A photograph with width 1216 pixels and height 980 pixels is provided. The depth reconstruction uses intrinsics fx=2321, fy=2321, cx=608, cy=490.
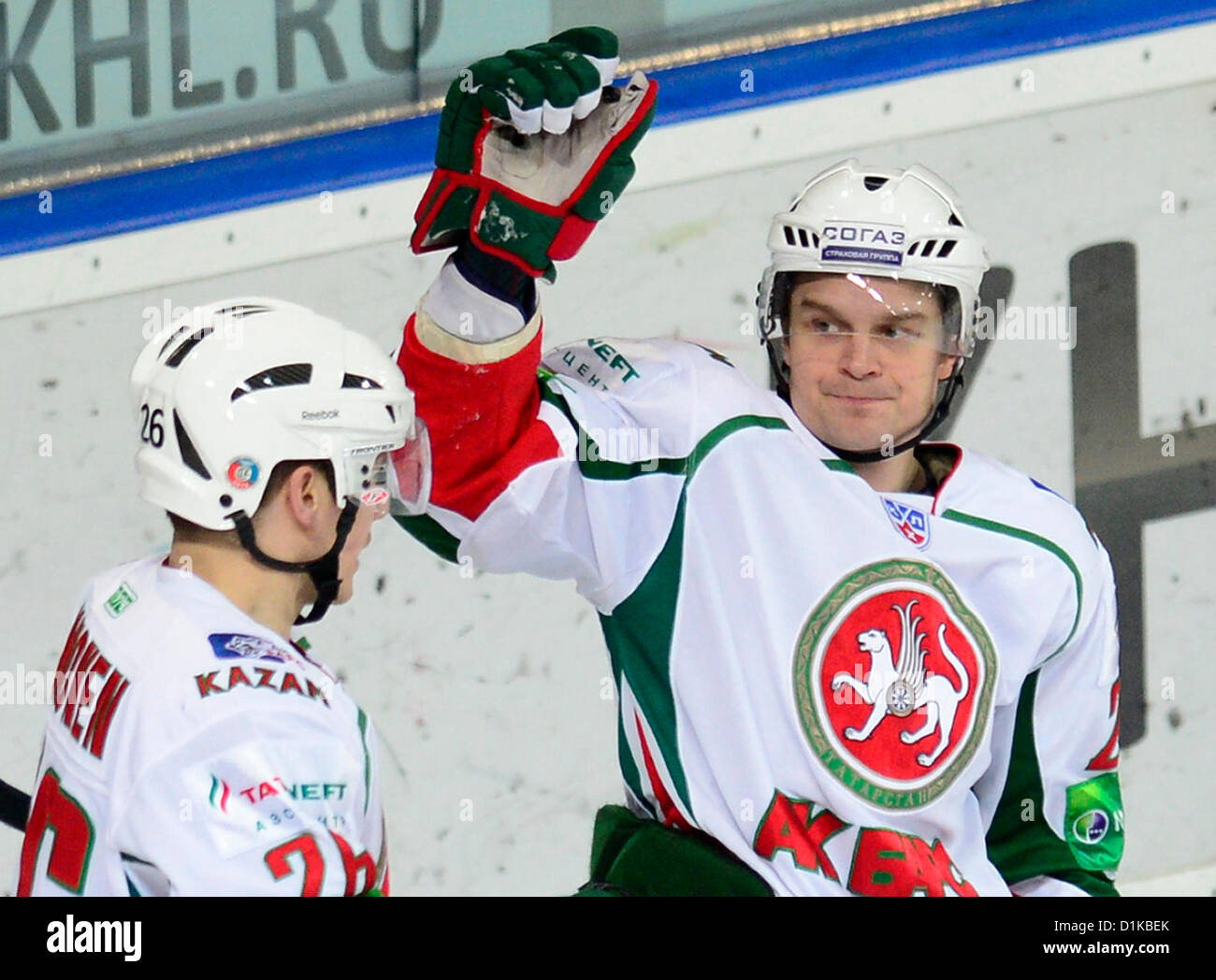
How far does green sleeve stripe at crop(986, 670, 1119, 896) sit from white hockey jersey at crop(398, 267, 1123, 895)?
108 millimetres

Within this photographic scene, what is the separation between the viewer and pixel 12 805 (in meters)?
3.13

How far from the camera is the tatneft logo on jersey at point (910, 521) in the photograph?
2411 mm

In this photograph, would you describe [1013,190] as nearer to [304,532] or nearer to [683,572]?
[683,572]

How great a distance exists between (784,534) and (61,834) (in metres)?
0.76

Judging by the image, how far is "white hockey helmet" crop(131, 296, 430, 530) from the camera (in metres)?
2.07

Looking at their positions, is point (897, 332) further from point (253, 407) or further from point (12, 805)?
point (12, 805)

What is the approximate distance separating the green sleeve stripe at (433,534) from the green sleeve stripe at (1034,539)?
1.74 ft

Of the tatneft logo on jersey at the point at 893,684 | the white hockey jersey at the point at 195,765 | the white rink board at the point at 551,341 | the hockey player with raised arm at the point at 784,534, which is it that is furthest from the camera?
the white rink board at the point at 551,341

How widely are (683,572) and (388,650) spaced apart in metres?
0.92

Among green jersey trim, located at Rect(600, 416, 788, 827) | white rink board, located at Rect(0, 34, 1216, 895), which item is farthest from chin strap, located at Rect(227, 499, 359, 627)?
white rink board, located at Rect(0, 34, 1216, 895)
